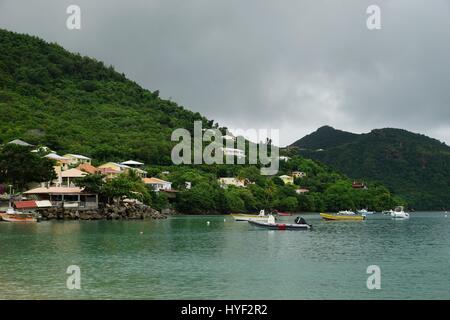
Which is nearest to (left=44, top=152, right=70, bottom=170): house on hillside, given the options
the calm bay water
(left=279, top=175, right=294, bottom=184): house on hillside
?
the calm bay water

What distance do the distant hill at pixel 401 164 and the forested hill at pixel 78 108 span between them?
2119 inches

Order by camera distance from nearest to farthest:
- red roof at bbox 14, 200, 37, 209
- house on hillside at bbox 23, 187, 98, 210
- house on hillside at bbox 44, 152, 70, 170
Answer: red roof at bbox 14, 200, 37, 209 < house on hillside at bbox 23, 187, 98, 210 < house on hillside at bbox 44, 152, 70, 170

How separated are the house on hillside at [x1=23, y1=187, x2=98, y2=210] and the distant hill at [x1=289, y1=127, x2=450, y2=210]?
104084mm

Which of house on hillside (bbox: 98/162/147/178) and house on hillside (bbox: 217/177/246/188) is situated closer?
house on hillside (bbox: 98/162/147/178)

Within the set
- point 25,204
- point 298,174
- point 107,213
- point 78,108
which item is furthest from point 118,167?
point 298,174

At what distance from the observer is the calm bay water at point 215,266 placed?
2167 cm

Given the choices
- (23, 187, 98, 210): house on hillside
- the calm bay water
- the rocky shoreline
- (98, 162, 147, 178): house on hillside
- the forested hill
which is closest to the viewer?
the calm bay water

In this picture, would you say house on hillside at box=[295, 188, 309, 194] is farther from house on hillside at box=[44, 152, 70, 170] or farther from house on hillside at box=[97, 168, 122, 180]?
house on hillside at box=[44, 152, 70, 170]

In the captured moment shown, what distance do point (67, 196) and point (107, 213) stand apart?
5.69 m

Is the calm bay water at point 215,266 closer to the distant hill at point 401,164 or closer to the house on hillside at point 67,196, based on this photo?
the house on hillside at point 67,196

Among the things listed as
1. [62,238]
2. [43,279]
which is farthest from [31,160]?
[43,279]

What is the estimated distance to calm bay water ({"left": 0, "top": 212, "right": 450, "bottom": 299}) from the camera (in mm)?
21672

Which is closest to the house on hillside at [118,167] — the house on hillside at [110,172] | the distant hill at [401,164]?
the house on hillside at [110,172]
